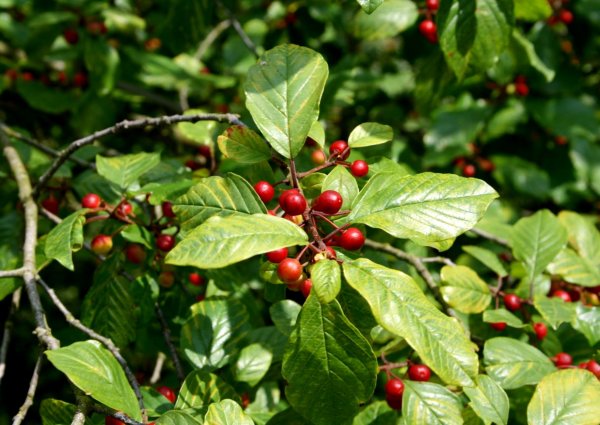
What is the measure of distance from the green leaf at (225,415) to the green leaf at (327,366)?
0.12 meters

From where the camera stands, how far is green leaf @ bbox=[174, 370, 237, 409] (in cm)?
156

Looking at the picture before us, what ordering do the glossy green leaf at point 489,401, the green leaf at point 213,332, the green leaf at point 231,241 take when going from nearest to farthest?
the green leaf at point 231,241
the glossy green leaf at point 489,401
the green leaf at point 213,332

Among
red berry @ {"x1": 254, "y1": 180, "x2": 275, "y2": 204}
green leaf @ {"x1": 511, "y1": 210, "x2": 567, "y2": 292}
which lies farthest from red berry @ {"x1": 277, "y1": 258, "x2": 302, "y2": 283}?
green leaf @ {"x1": 511, "y1": 210, "x2": 567, "y2": 292}

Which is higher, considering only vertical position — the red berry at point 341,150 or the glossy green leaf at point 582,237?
the red berry at point 341,150

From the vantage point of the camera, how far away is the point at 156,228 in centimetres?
186

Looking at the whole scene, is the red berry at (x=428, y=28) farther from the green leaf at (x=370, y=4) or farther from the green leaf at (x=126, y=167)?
the green leaf at (x=126, y=167)

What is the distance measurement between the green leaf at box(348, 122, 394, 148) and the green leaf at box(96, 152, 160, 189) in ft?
2.33

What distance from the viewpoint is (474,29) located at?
212 centimetres

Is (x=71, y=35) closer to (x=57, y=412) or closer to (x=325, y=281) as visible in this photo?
(x=57, y=412)

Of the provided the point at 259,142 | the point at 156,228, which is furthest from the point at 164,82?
the point at 259,142

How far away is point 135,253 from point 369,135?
0.84m

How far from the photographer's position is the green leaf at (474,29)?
6.89 ft

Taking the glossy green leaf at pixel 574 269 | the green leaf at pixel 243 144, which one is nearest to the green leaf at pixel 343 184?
the green leaf at pixel 243 144

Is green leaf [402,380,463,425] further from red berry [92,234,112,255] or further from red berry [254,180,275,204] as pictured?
red berry [92,234,112,255]
